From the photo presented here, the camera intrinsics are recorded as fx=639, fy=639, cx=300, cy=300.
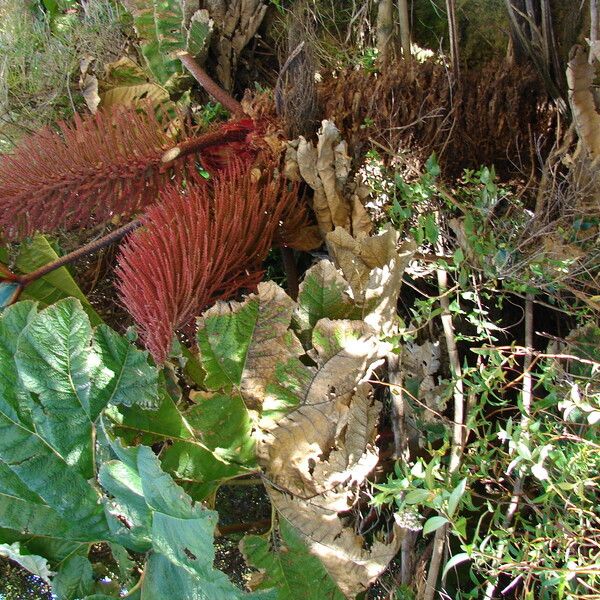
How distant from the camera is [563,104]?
1267 millimetres

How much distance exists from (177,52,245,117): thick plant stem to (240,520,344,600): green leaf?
925 millimetres

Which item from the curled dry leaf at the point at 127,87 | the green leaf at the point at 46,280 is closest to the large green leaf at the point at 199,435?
the green leaf at the point at 46,280

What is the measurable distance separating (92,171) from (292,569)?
842mm

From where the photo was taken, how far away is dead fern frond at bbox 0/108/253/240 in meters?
1.28

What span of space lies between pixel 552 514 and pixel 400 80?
0.82 meters

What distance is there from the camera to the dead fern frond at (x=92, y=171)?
128cm

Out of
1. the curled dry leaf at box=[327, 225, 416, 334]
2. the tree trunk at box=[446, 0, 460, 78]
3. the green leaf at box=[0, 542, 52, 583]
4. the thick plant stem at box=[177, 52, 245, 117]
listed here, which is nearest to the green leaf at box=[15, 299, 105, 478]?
the green leaf at box=[0, 542, 52, 583]

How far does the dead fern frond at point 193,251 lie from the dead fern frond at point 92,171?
85 millimetres

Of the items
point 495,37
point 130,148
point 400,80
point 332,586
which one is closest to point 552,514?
point 332,586

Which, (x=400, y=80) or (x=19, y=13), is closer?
(x=400, y=80)

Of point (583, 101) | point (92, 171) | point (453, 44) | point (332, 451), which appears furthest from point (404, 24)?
point (332, 451)

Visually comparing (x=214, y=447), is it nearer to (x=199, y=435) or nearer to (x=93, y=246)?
(x=199, y=435)

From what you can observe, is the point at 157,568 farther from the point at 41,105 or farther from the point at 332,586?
the point at 41,105

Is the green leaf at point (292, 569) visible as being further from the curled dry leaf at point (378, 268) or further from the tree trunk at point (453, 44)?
the tree trunk at point (453, 44)
